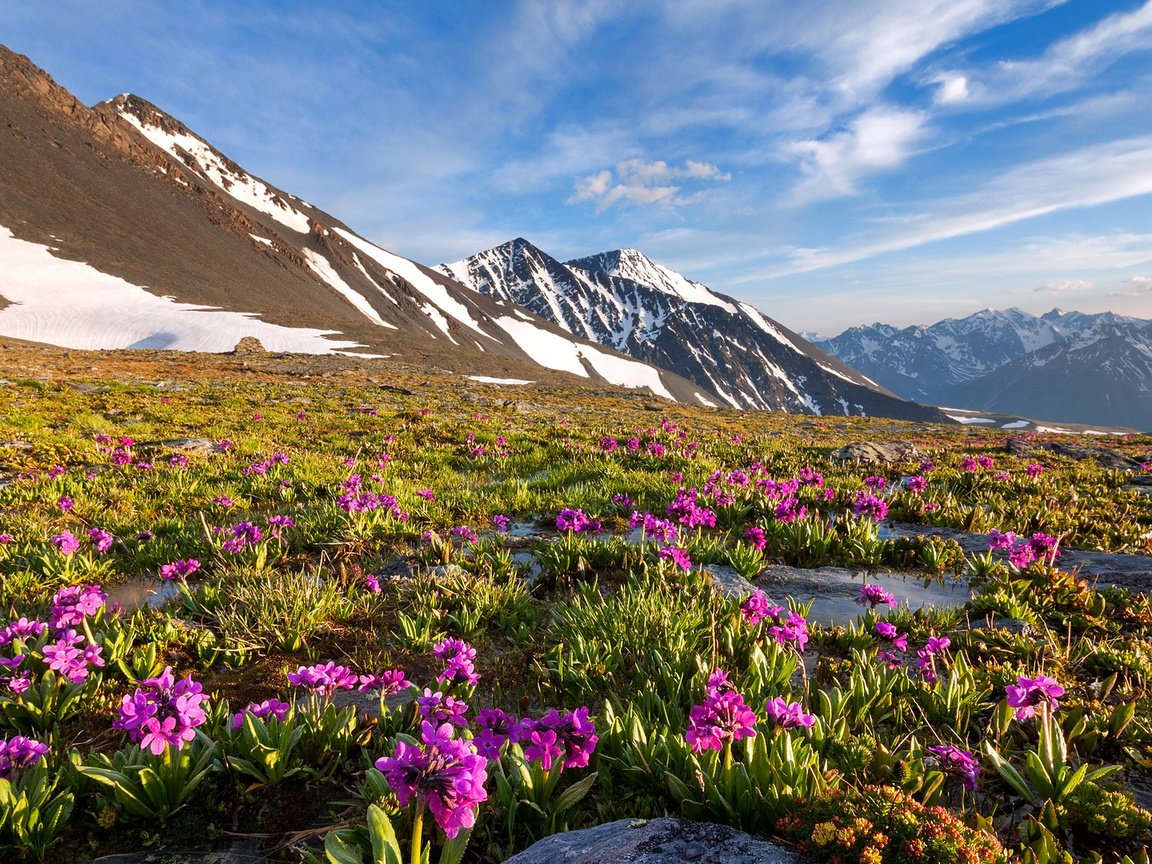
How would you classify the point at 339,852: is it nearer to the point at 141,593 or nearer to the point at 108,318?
the point at 141,593

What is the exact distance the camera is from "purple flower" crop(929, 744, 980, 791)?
222 centimetres

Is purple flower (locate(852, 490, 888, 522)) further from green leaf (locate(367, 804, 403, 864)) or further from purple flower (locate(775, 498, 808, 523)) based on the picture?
green leaf (locate(367, 804, 403, 864))

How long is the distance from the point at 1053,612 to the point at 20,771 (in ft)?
20.8

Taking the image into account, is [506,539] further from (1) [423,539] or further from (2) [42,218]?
(2) [42,218]

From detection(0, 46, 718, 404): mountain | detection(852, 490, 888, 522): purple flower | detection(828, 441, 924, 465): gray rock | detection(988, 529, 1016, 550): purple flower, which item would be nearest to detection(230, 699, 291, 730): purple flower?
detection(988, 529, 1016, 550): purple flower

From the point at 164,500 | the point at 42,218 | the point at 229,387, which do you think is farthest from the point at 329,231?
the point at 164,500

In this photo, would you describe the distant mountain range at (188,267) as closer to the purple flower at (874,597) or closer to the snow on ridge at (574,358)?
the snow on ridge at (574,358)

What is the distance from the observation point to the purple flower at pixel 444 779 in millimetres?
1656

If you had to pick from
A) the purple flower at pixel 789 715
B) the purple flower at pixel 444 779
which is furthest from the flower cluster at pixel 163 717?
the purple flower at pixel 789 715

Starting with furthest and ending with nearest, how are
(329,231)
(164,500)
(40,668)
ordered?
1. (329,231)
2. (164,500)
3. (40,668)

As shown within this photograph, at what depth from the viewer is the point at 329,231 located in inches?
6855

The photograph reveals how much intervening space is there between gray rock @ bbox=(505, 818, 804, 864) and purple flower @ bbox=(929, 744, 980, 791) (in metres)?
1.06

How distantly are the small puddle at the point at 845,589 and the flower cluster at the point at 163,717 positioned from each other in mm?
3994

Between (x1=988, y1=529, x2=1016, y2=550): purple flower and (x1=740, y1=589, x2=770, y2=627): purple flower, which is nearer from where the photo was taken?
(x1=740, y1=589, x2=770, y2=627): purple flower
